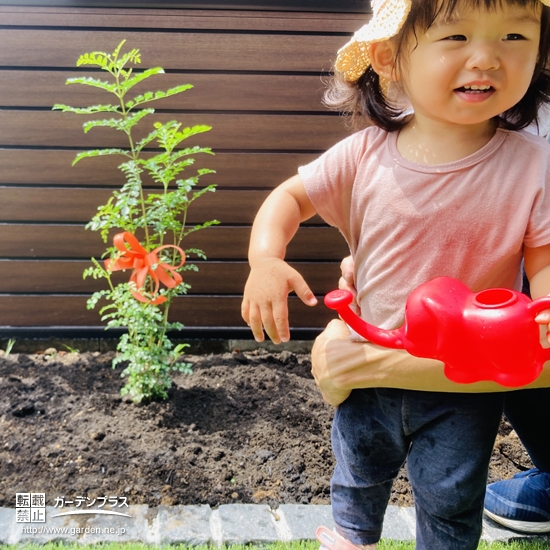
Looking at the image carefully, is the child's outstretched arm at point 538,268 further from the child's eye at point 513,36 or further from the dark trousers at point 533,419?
the dark trousers at point 533,419

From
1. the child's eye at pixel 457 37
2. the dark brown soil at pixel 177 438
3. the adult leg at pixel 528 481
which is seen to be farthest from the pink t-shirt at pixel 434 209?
the dark brown soil at pixel 177 438

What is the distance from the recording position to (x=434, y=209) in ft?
4.57

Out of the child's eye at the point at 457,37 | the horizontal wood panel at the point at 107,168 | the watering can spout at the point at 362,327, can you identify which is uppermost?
the child's eye at the point at 457,37

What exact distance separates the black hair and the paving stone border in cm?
129

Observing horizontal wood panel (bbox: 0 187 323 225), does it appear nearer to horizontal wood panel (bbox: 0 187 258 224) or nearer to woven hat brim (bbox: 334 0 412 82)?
horizontal wood panel (bbox: 0 187 258 224)

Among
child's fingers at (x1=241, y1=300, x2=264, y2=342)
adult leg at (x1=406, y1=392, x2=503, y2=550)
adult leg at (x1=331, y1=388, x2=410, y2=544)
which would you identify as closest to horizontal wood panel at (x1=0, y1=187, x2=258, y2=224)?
adult leg at (x1=331, y1=388, x2=410, y2=544)

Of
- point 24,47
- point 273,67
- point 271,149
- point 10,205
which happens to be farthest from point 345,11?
point 10,205

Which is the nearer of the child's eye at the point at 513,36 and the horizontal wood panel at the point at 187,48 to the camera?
the child's eye at the point at 513,36

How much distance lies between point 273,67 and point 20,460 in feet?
7.85

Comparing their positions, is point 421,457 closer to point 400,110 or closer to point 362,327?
point 362,327

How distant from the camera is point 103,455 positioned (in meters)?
2.60

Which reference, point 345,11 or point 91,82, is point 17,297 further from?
point 345,11

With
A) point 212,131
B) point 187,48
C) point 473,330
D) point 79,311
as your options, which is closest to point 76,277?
point 79,311

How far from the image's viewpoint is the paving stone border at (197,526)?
2.10 m
